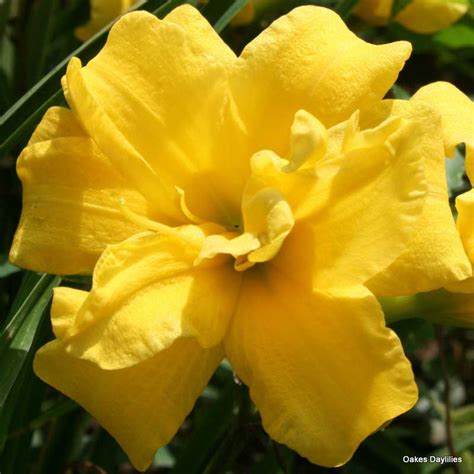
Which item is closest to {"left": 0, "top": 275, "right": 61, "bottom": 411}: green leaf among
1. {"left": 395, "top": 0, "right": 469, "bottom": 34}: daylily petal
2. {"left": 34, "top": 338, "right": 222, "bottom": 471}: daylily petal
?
{"left": 34, "top": 338, "right": 222, "bottom": 471}: daylily petal

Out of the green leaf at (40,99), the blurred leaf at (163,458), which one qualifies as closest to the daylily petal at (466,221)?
the green leaf at (40,99)

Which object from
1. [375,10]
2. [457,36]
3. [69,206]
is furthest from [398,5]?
[69,206]

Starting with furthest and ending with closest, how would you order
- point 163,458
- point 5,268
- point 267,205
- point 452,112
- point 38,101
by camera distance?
point 163,458, point 5,268, point 38,101, point 452,112, point 267,205

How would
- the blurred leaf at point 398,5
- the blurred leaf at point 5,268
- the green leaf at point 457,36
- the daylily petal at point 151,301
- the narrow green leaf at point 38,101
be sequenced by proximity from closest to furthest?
1. the daylily petal at point 151,301
2. the narrow green leaf at point 38,101
3. the blurred leaf at point 5,268
4. the blurred leaf at point 398,5
5. the green leaf at point 457,36

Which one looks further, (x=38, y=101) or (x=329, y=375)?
(x=38, y=101)

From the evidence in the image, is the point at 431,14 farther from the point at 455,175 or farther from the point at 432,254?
the point at 432,254

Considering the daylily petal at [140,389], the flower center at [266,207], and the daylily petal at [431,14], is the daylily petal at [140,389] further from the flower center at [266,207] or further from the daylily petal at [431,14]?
the daylily petal at [431,14]

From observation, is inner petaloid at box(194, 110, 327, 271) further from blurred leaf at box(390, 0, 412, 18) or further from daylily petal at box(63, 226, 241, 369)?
blurred leaf at box(390, 0, 412, 18)

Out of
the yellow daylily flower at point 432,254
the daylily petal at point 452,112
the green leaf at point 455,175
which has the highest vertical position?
the daylily petal at point 452,112
